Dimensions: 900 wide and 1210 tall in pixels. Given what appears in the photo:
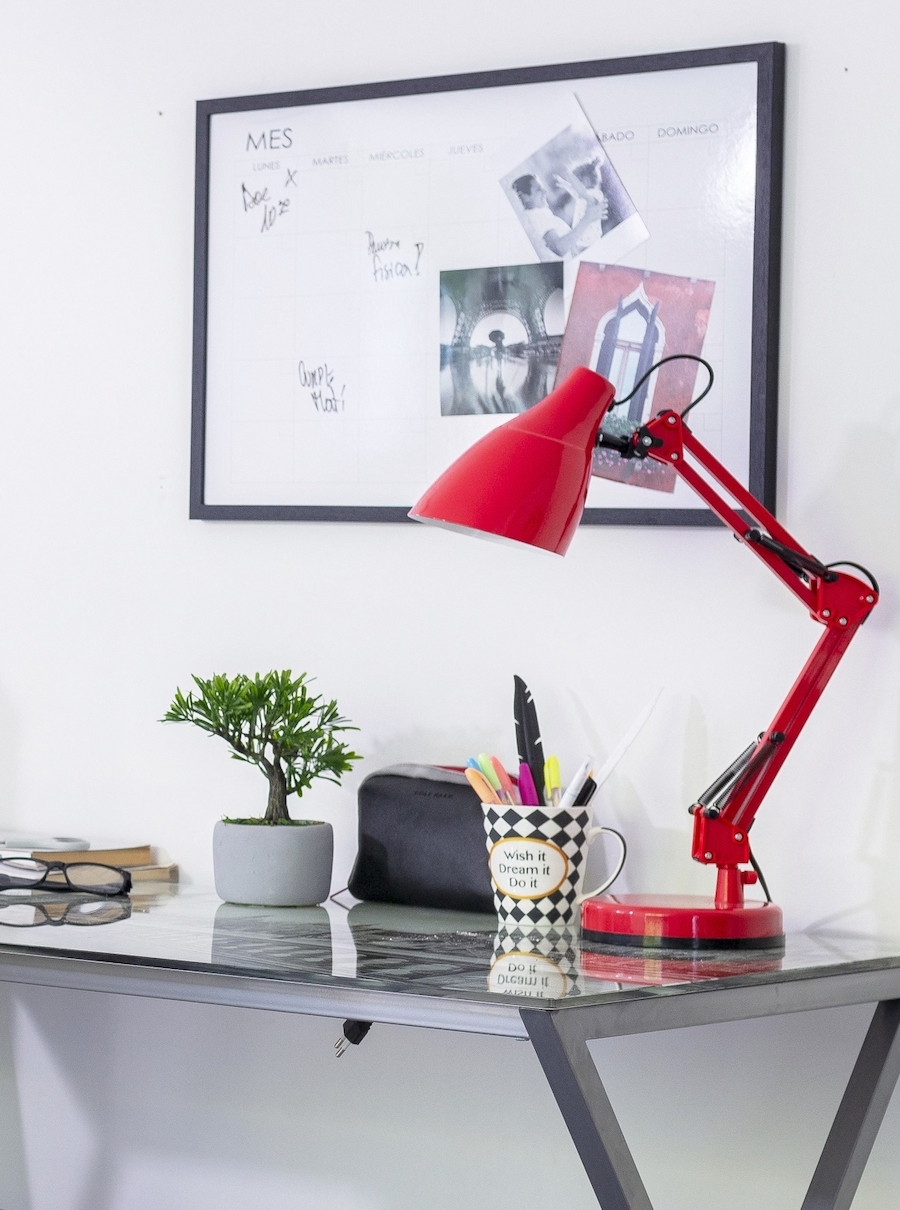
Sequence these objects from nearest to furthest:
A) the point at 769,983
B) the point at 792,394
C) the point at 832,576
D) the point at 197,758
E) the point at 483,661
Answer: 1. the point at 769,983
2. the point at 832,576
3. the point at 792,394
4. the point at 483,661
5. the point at 197,758

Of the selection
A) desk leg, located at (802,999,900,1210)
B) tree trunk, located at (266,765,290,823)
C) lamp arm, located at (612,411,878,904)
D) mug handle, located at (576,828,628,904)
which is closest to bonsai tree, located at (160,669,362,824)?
tree trunk, located at (266,765,290,823)

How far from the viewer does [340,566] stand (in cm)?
153

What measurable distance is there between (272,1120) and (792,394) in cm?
86

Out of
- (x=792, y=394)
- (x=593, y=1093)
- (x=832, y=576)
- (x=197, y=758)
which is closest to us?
(x=593, y=1093)

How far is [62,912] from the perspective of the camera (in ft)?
4.16

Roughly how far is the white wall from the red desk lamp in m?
0.11

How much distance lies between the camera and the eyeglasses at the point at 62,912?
1213 mm

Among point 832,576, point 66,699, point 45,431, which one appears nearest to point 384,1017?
point 832,576

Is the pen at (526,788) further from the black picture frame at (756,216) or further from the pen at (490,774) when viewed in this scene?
the black picture frame at (756,216)

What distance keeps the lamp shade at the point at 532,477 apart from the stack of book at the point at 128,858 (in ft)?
1.78

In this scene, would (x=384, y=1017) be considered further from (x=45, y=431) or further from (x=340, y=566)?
(x=45, y=431)

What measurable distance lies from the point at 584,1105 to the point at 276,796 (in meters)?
0.56

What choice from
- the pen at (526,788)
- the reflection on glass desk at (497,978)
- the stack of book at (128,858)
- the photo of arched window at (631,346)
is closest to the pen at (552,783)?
the pen at (526,788)

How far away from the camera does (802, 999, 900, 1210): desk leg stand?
115cm
